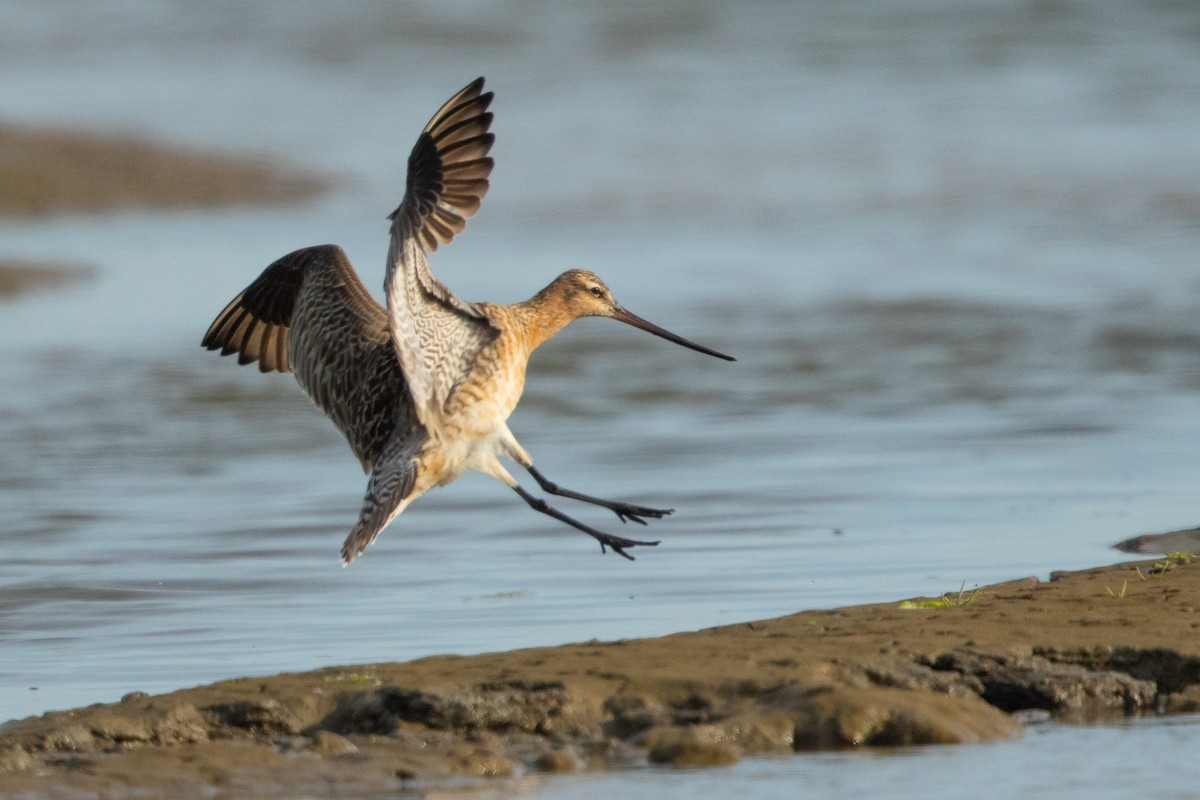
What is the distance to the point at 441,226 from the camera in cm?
595

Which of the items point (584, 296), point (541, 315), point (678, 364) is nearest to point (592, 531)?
point (541, 315)

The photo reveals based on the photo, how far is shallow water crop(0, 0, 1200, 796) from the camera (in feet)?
21.2

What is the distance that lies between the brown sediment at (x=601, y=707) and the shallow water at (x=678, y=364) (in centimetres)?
34

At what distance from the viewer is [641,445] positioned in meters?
9.28

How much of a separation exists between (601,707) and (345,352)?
2.13 metres

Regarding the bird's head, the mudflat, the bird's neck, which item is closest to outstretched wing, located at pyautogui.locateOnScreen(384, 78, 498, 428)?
the bird's neck

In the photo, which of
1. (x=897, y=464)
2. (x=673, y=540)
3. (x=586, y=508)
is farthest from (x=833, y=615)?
(x=897, y=464)

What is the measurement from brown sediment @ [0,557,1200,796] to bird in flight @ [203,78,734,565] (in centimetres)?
103

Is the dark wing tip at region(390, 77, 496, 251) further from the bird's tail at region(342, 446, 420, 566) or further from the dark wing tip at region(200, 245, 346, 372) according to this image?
the dark wing tip at region(200, 245, 346, 372)

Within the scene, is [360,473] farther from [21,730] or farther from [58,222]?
[58,222]

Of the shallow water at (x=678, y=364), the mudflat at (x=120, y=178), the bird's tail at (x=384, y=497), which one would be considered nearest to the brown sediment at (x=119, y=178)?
the mudflat at (x=120, y=178)

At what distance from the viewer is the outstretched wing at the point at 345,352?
6359 millimetres

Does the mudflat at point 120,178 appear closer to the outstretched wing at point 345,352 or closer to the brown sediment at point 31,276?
the brown sediment at point 31,276

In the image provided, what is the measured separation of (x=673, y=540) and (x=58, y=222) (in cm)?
1236
